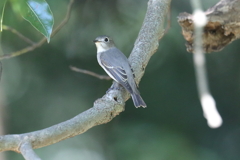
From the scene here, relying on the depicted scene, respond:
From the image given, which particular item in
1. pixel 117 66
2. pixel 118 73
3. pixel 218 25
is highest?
pixel 218 25

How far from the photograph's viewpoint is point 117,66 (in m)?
4.42

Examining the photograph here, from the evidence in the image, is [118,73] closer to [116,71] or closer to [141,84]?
[116,71]

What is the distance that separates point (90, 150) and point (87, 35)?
2187 millimetres

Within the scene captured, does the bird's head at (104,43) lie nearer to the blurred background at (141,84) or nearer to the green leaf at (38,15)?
the blurred background at (141,84)

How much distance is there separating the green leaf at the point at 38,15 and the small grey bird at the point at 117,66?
1.22 metres

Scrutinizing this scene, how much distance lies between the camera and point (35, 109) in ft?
23.9

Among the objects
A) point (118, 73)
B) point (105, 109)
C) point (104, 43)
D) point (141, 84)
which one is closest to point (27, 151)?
point (105, 109)

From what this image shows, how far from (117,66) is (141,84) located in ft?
8.21

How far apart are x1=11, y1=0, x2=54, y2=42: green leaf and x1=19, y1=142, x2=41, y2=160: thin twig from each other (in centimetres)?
71

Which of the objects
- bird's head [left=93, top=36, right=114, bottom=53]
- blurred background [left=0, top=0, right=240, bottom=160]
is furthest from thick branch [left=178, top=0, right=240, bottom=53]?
blurred background [left=0, top=0, right=240, bottom=160]

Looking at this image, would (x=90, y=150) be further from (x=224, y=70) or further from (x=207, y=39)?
(x=207, y=39)

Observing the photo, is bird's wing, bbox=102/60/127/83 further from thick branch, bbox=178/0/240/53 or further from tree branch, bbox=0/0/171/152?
thick branch, bbox=178/0/240/53

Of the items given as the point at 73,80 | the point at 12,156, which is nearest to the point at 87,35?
the point at 73,80

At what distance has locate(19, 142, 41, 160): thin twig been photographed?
6.71ft
